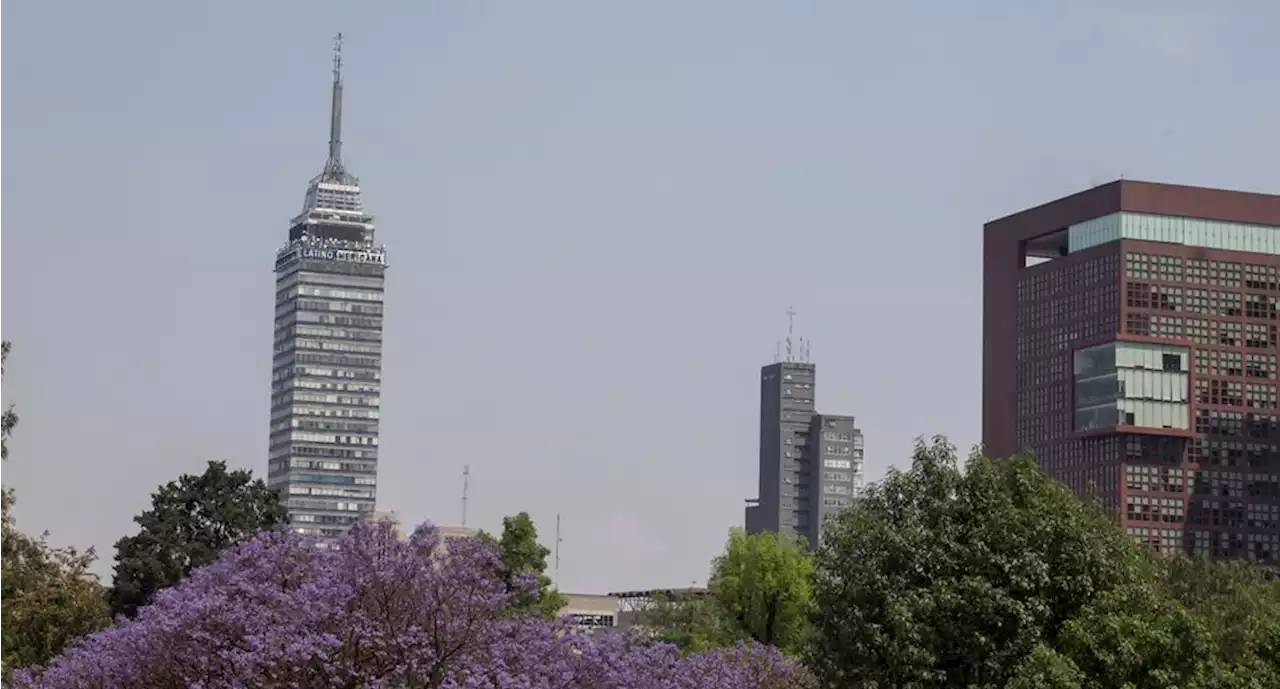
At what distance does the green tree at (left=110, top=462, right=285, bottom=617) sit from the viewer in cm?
7350

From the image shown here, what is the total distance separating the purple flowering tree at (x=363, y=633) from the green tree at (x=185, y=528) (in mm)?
31794

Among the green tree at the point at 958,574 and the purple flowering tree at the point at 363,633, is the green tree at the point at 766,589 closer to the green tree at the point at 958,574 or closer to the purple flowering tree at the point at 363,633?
the green tree at the point at 958,574

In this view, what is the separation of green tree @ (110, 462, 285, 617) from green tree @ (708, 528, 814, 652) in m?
A: 19.8

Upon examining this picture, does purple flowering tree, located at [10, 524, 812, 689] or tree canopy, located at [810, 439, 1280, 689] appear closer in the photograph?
purple flowering tree, located at [10, 524, 812, 689]

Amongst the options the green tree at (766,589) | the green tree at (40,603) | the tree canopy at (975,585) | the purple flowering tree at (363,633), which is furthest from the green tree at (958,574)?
the green tree at (766,589)

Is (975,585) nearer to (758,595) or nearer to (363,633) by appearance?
(363,633)

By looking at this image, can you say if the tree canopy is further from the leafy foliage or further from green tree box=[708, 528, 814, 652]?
green tree box=[708, 528, 814, 652]

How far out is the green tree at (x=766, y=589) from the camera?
284 ft

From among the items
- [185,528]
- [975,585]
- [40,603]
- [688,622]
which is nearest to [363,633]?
[975,585]

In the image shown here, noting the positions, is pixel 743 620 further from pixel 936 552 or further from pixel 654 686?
pixel 654 686

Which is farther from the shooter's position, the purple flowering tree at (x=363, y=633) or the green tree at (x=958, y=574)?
the green tree at (x=958, y=574)

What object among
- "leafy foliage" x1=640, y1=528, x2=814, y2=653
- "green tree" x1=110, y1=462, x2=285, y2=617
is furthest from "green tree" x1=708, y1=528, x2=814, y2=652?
"green tree" x1=110, y1=462, x2=285, y2=617

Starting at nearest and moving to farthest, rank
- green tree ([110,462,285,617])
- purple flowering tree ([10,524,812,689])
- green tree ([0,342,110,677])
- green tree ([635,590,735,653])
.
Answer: purple flowering tree ([10,524,812,689]) → green tree ([0,342,110,677]) → green tree ([110,462,285,617]) → green tree ([635,590,735,653])

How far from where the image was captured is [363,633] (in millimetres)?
38469
